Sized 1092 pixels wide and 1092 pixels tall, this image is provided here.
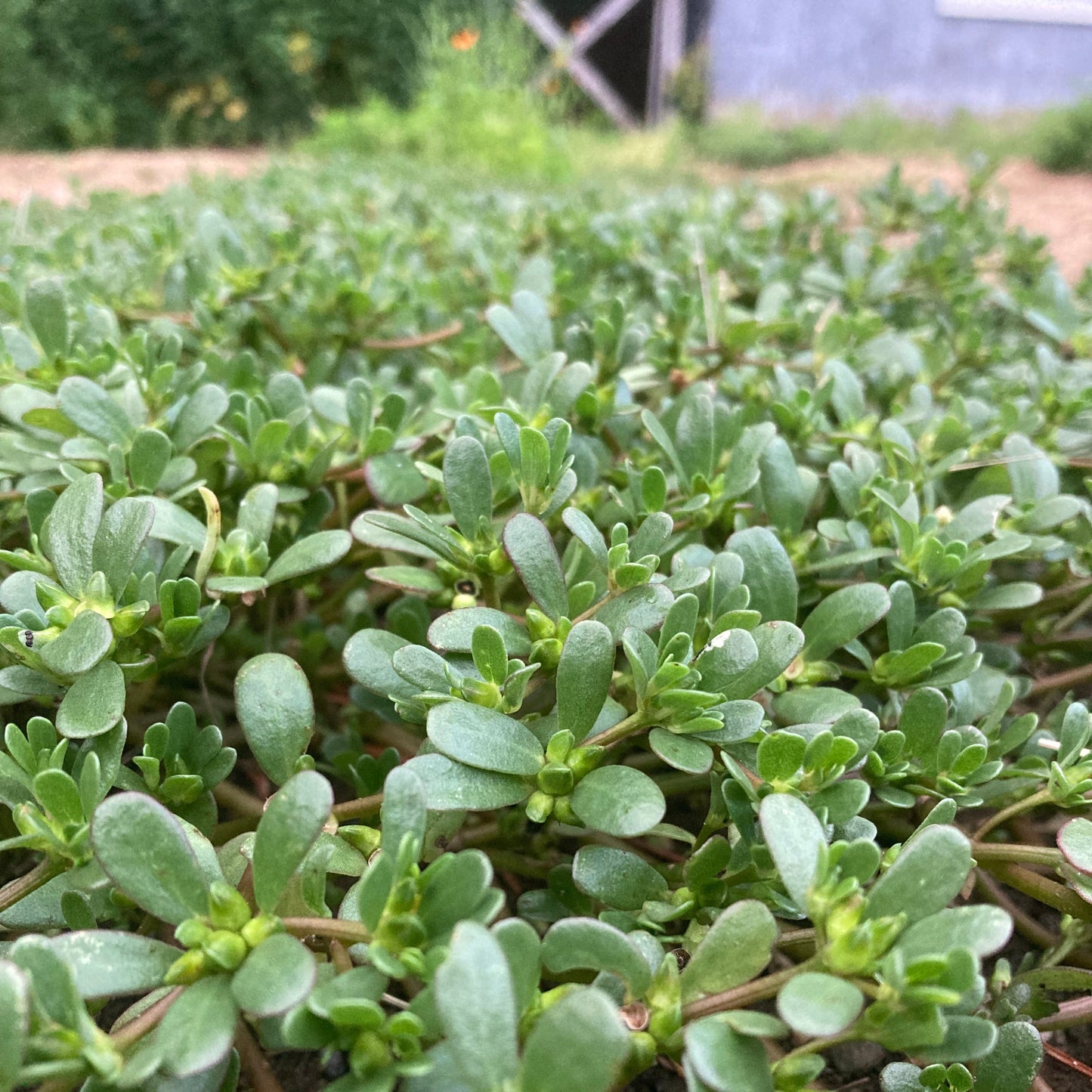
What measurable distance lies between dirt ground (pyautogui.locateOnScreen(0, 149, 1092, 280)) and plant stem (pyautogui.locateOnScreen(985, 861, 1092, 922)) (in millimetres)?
3092

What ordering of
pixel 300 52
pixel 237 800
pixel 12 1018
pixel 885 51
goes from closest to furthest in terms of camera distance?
pixel 12 1018 → pixel 237 800 → pixel 300 52 → pixel 885 51

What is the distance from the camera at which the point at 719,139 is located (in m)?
8.73

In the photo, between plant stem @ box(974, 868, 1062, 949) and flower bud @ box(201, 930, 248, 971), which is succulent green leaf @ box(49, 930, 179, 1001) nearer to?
flower bud @ box(201, 930, 248, 971)

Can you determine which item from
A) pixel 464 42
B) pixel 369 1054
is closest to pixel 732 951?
pixel 369 1054

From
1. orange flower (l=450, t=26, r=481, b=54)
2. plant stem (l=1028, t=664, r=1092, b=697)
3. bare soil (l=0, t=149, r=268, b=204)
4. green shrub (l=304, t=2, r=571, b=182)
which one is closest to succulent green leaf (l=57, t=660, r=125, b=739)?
plant stem (l=1028, t=664, r=1092, b=697)

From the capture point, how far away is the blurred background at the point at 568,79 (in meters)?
7.54

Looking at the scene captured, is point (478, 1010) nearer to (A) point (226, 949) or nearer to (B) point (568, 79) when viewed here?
(A) point (226, 949)

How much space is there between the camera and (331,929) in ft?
1.86

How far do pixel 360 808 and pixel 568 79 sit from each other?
39.1 ft

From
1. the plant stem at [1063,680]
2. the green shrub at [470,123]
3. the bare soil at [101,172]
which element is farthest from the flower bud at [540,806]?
the green shrub at [470,123]

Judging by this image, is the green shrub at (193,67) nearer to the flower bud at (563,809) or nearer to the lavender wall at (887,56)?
the lavender wall at (887,56)

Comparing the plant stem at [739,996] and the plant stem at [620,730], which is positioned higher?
the plant stem at [620,730]

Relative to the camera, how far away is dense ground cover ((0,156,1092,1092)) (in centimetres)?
52

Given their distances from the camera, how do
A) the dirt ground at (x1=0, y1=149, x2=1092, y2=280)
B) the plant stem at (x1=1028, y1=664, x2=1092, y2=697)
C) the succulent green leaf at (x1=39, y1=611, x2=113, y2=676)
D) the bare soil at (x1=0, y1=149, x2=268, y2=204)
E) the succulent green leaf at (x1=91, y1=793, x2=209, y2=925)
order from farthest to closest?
the bare soil at (x1=0, y1=149, x2=268, y2=204), the dirt ground at (x1=0, y1=149, x2=1092, y2=280), the plant stem at (x1=1028, y1=664, x2=1092, y2=697), the succulent green leaf at (x1=39, y1=611, x2=113, y2=676), the succulent green leaf at (x1=91, y1=793, x2=209, y2=925)
